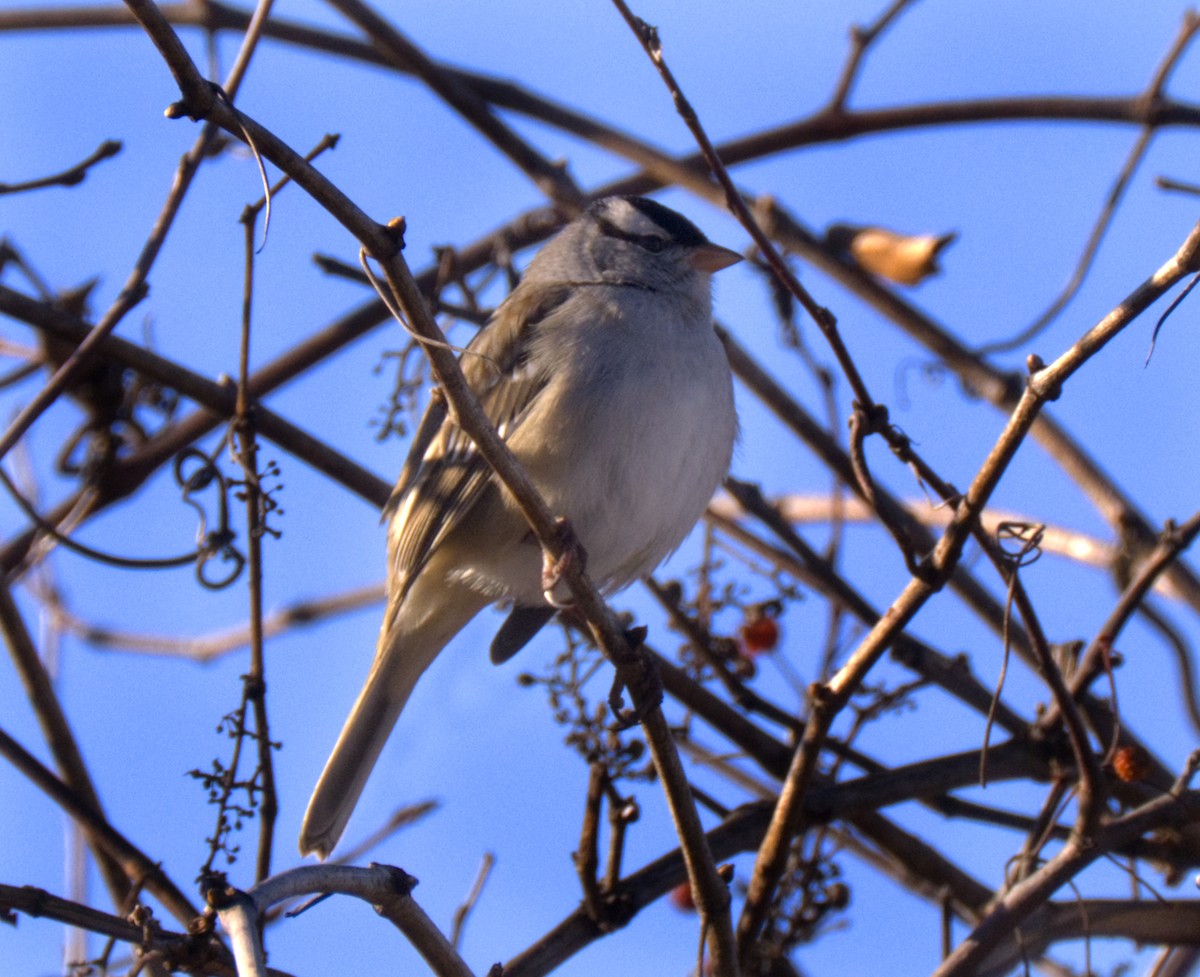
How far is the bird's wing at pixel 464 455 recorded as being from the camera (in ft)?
9.81

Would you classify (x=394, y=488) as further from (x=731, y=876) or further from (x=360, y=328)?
(x=731, y=876)

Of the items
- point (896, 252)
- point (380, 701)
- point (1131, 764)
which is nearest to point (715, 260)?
point (896, 252)

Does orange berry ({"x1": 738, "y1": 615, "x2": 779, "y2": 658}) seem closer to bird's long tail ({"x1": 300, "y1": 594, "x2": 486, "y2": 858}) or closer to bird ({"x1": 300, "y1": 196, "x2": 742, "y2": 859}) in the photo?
bird ({"x1": 300, "y1": 196, "x2": 742, "y2": 859})

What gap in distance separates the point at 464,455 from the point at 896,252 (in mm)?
1012

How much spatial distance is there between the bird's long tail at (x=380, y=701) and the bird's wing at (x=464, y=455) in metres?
0.10

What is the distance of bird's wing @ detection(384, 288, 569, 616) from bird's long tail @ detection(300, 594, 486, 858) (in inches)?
3.7

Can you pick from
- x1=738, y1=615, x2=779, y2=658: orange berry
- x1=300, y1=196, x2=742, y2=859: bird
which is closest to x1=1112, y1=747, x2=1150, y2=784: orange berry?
x1=738, y1=615, x2=779, y2=658: orange berry

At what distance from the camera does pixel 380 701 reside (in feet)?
10.3

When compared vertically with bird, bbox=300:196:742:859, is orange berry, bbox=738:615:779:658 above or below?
below

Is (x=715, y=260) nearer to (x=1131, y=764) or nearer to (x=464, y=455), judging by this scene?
(x=464, y=455)

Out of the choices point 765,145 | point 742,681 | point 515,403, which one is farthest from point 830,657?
point 765,145

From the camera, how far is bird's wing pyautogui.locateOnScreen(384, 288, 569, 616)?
2.99m

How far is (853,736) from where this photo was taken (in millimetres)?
2729

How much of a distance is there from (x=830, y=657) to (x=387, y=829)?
102 cm
